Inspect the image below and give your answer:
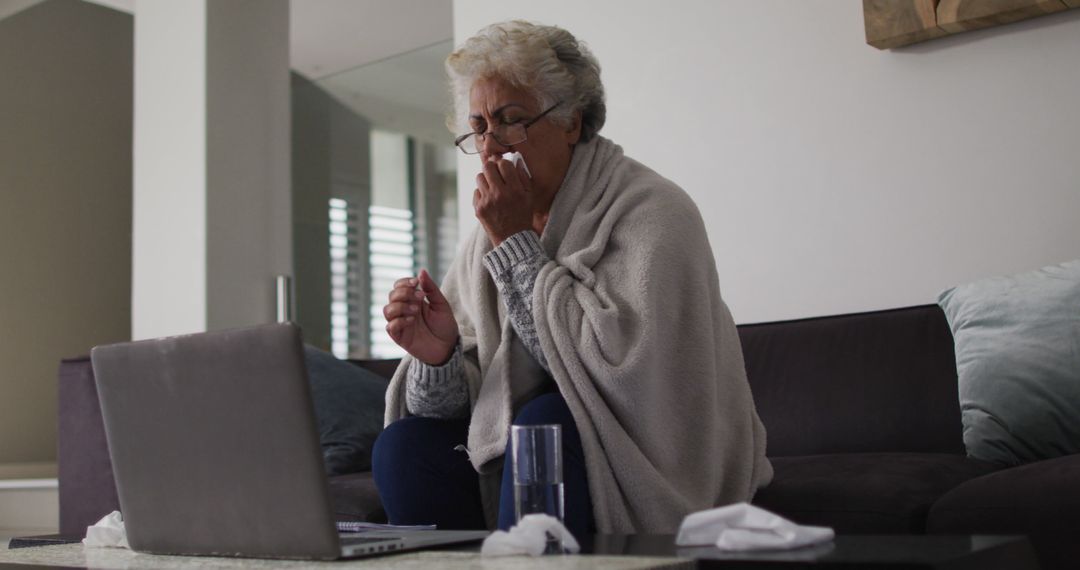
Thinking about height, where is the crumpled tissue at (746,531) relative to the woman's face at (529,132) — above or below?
below

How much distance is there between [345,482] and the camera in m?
2.42

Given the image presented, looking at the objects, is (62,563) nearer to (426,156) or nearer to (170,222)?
(170,222)

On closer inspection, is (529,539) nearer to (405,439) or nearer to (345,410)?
(405,439)

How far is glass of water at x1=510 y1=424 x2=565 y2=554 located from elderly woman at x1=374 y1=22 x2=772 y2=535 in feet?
1.03

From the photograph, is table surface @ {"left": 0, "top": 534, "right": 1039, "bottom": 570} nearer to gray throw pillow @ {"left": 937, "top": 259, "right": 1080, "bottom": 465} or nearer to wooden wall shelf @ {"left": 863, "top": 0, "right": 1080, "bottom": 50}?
gray throw pillow @ {"left": 937, "top": 259, "right": 1080, "bottom": 465}

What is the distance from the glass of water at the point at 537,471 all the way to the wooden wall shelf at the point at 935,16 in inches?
68.2

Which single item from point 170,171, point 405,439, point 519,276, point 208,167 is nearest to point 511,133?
point 519,276

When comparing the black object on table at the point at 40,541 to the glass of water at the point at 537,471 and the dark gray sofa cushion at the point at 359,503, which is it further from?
the glass of water at the point at 537,471

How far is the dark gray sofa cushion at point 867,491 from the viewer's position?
1803 millimetres

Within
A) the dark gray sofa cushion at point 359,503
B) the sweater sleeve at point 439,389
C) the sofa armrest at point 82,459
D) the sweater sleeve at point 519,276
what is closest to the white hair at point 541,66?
the sweater sleeve at point 519,276

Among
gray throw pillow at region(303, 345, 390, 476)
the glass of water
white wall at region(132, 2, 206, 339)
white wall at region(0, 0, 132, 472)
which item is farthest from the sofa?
white wall at region(0, 0, 132, 472)

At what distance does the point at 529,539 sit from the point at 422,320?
81 cm

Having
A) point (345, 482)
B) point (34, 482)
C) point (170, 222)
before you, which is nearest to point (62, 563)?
point (345, 482)

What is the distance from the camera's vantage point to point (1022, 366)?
2.11 m
